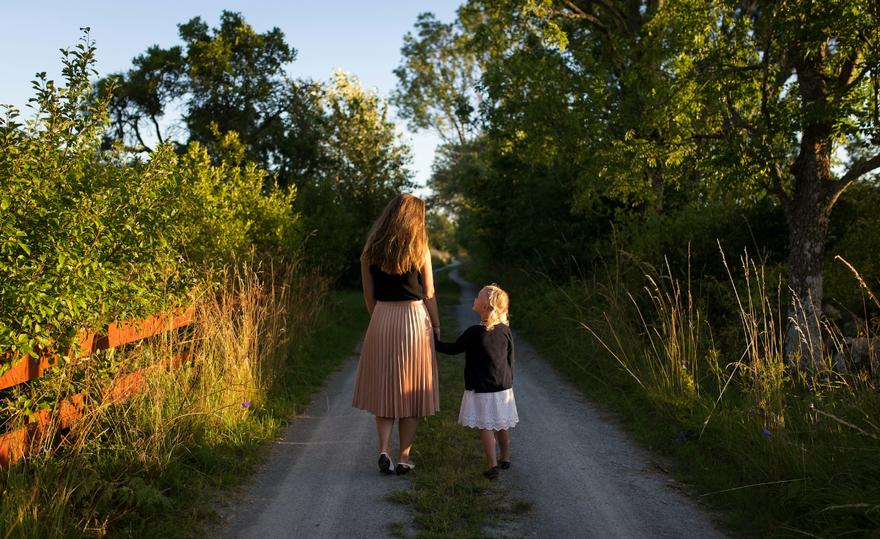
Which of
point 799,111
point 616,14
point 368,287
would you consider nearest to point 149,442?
point 368,287

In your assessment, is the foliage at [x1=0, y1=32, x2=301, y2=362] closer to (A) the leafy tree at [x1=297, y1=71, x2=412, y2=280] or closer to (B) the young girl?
(B) the young girl

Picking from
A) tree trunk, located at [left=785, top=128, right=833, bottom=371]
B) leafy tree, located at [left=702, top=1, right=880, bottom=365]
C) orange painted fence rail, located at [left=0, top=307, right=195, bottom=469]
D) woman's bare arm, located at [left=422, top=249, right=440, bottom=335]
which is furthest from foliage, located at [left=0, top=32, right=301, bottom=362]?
tree trunk, located at [left=785, top=128, right=833, bottom=371]

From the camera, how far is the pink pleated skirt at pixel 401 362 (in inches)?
228

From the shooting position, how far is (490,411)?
571 cm

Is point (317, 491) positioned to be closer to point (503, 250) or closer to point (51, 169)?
point (51, 169)

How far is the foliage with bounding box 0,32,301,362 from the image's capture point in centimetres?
428

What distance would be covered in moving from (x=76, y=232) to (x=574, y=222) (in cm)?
1502

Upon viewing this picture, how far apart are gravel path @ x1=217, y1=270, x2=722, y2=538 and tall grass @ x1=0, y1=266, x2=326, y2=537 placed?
39 cm

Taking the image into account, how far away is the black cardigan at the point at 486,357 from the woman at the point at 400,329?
0.27m

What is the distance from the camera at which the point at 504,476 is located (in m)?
5.78

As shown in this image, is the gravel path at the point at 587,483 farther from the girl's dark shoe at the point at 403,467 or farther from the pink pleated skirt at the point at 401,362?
the pink pleated skirt at the point at 401,362

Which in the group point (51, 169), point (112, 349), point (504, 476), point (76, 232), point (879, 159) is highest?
point (879, 159)

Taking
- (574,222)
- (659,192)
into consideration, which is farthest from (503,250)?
(659,192)

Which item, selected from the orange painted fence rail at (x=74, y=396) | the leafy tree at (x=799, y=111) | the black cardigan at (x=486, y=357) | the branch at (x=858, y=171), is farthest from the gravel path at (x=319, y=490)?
the branch at (x=858, y=171)
